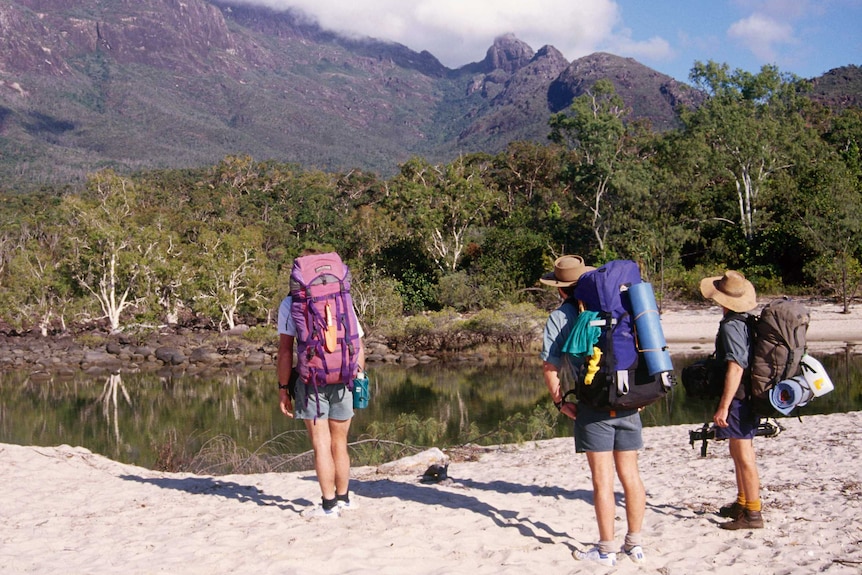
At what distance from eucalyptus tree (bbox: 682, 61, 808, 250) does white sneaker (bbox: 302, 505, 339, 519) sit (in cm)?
2687

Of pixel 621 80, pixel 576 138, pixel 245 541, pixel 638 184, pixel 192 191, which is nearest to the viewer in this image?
pixel 245 541

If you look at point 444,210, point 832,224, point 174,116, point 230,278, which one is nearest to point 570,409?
point 832,224

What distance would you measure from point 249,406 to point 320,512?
12057 mm

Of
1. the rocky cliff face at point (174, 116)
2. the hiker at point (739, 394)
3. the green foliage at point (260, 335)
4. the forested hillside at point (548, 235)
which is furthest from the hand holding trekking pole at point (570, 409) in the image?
the rocky cliff face at point (174, 116)

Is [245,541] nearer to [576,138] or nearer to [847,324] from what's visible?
[847,324]

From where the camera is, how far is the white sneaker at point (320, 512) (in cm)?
536

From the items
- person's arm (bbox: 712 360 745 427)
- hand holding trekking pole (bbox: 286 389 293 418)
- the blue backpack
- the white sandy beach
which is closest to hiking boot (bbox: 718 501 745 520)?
the white sandy beach

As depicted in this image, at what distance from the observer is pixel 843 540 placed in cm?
478

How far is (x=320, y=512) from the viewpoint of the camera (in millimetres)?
5395

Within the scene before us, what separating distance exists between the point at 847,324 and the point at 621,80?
398 feet

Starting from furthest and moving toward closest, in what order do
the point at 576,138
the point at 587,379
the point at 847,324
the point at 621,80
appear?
the point at 621,80 < the point at 576,138 < the point at 847,324 < the point at 587,379

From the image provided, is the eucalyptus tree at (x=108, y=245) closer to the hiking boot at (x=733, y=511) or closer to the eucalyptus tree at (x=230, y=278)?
the eucalyptus tree at (x=230, y=278)

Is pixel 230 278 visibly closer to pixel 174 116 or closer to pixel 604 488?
pixel 604 488

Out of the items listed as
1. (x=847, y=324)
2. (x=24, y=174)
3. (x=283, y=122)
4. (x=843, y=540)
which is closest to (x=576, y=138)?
(x=847, y=324)
